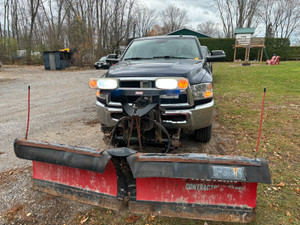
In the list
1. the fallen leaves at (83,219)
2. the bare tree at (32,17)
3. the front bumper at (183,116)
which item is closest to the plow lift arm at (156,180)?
the fallen leaves at (83,219)

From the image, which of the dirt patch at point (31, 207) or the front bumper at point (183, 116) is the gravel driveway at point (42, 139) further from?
the front bumper at point (183, 116)

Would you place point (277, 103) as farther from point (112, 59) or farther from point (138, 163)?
point (138, 163)

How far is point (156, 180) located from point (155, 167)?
0.34m

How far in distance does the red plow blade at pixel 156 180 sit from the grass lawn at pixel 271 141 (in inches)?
5.9

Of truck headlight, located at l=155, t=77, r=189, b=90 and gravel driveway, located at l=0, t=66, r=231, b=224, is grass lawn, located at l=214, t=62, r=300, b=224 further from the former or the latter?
truck headlight, located at l=155, t=77, r=189, b=90

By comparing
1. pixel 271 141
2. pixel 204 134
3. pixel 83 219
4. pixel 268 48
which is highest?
pixel 268 48

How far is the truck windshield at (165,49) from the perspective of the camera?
3.99m

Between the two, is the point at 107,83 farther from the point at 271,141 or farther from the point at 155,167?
the point at 271,141

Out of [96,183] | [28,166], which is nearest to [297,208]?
[96,183]

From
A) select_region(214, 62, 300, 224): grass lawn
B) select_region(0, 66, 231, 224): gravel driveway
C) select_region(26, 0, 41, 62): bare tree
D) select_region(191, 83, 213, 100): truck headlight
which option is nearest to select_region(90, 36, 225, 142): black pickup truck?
select_region(191, 83, 213, 100): truck headlight

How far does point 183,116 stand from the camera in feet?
9.73

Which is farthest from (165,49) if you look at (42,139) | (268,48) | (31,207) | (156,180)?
(268,48)

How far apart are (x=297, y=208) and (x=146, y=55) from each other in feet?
10.1

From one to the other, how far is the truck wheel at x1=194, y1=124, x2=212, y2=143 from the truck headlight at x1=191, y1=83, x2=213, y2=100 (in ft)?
2.42
